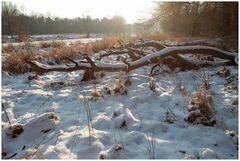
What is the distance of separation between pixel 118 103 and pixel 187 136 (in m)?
1.31

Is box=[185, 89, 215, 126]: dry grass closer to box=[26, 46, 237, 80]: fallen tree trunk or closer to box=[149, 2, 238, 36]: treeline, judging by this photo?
box=[26, 46, 237, 80]: fallen tree trunk

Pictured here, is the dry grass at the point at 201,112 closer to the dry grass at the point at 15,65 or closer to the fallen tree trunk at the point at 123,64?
the fallen tree trunk at the point at 123,64

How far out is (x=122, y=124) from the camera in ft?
10.6

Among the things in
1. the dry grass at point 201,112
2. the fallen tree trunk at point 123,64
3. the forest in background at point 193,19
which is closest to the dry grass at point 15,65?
the fallen tree trunk at point 123,64

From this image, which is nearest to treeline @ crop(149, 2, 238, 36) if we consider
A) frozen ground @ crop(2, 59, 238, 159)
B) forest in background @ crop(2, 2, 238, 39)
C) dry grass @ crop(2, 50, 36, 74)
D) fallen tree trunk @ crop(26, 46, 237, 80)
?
forest in background @ crop(2, 2, 238, 39)

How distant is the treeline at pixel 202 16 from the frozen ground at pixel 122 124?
13133 millimetres

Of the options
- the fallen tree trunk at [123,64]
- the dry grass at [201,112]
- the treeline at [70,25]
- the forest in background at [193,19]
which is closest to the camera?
the dry grass at [201,112]

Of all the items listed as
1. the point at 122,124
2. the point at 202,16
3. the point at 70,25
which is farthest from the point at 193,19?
the point at 70,25

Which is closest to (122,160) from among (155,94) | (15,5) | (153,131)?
(153,131)

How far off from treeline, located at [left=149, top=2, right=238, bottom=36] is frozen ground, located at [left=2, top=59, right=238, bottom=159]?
43.1ft

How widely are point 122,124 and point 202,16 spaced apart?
17.1 metres

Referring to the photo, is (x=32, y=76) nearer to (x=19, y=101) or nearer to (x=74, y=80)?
(x=74, y=80)

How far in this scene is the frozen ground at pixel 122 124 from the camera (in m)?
2.68

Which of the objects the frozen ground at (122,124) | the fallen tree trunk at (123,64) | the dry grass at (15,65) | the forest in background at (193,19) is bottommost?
the frozen ground at (122,124)
